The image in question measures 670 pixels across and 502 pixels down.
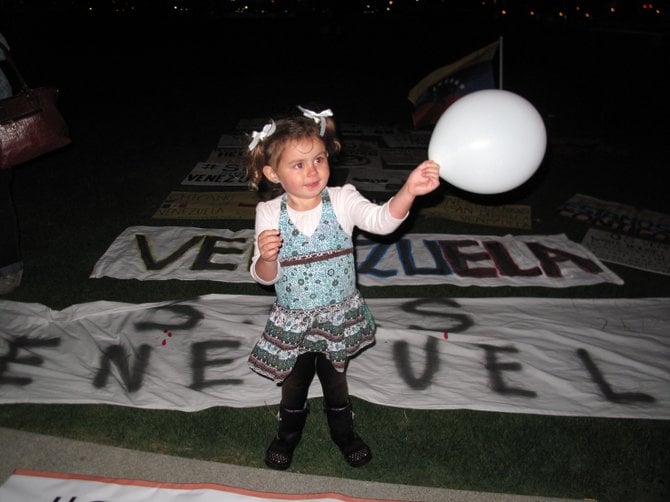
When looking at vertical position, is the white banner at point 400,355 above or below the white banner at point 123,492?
above

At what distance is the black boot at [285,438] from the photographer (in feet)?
6.75

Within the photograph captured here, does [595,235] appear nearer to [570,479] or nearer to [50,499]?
[570,479]

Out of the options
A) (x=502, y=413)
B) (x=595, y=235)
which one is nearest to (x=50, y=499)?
(x=502, y=413)

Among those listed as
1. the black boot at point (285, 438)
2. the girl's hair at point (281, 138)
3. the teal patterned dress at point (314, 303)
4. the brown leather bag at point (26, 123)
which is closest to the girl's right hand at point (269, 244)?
the teal patterned dress at point (314, 303)

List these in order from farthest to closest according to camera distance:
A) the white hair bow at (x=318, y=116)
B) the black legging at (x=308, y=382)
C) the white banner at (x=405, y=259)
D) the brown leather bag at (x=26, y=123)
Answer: the white banner at (x=405, y=259) → the brown leather bag at (x=26, y=123) → the black legging at (x=308, y=382) → the white hair bow at (x=318, y=116)

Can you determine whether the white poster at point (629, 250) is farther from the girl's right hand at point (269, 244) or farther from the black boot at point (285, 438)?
the girl's right hand at point (269, 244)

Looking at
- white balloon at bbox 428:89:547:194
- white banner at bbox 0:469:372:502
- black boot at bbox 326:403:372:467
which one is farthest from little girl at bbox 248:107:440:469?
white banner at bbox 0:469:372:502

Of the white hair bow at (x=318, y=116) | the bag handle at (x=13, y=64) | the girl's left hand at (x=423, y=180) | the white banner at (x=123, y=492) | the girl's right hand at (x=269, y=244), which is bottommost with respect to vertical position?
the white banner at (x=123, y=492)

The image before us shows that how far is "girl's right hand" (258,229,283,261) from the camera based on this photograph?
1.66 m

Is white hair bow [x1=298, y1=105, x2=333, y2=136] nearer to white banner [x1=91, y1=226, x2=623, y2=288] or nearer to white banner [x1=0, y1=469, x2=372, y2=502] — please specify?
white banner [x1=0, y1=469, x2=372, y2=502]

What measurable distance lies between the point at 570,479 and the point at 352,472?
2.80ft

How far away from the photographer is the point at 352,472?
81.5 inches

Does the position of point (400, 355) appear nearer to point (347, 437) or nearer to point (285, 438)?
point (347, 437)

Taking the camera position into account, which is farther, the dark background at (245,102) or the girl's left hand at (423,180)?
the dark background at (245,102)
